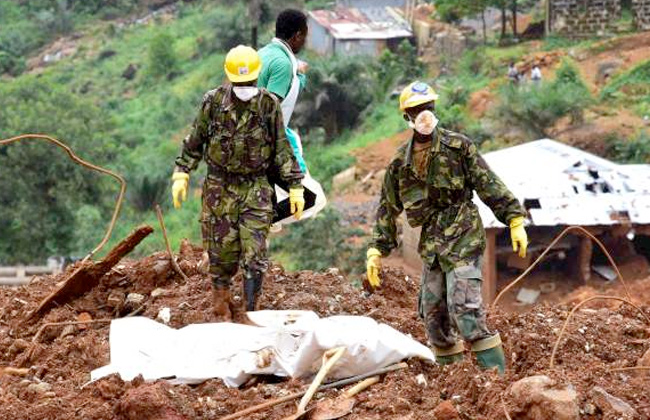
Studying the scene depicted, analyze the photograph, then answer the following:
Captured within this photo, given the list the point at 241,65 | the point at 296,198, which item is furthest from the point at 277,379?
the point at 241,65

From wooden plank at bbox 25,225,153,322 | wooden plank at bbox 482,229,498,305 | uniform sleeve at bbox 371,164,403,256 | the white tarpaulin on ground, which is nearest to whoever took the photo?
the white tarpaulin on ground

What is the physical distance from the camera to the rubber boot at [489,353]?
6680 millimetres

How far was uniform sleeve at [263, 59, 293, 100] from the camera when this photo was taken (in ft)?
25.6

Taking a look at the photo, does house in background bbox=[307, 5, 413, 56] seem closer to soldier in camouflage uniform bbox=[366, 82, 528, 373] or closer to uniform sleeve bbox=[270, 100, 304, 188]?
uniform sleeve bbox=[270, 100, 304, 188]

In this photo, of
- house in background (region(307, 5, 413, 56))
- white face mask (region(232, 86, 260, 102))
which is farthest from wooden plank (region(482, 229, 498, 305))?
house in background (region(307, 5, 413, 56))

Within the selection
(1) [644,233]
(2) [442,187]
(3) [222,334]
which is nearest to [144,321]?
(3) [222,334]

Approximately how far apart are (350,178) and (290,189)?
76.5ft

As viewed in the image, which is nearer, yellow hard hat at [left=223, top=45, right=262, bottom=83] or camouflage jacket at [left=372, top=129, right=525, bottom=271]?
camouflage jacket at [left=372, top=129, right=525, bottom=271]

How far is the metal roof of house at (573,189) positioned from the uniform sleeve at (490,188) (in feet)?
35.4

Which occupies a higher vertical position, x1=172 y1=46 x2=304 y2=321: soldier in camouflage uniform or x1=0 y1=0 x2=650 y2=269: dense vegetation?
x1=172 y1=46 x2=304 y2=321: soldier in camouflage uniform

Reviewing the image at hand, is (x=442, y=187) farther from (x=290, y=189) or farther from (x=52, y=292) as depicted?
(x=52, y=292)

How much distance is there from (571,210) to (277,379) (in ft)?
40.5

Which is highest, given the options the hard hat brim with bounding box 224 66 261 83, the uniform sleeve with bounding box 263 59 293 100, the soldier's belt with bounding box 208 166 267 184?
the hard hat brim with bounding box 224 66 261 83

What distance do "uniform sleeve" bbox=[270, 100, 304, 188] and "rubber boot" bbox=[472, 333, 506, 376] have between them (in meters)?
1.59
